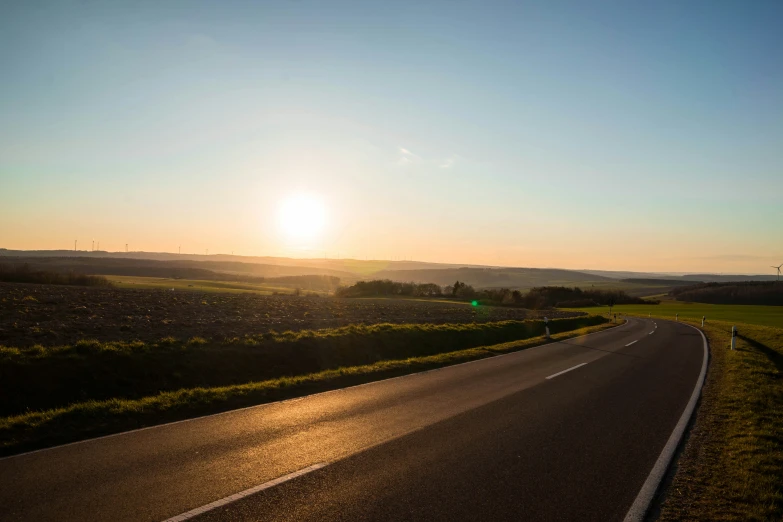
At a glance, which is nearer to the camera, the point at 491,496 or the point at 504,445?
the point at 491,496

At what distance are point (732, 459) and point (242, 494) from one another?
21.3 feet

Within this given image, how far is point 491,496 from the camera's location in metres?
5.39

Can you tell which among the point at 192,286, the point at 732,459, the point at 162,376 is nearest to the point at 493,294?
the point at 192,286

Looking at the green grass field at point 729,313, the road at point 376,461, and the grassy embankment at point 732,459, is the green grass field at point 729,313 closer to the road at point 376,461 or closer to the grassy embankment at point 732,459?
the grassy embankment at point 732,459

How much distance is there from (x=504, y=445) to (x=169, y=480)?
14.8 feet

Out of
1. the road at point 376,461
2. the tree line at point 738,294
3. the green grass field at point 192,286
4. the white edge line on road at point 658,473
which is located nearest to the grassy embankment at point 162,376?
the road at point 376,461

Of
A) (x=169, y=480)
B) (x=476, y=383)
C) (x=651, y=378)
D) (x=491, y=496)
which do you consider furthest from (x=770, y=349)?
(x=169, y=480)

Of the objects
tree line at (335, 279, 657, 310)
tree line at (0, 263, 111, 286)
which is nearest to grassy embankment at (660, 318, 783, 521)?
tree line at (0, 263, 111, 286)

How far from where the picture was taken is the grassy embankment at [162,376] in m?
8.19

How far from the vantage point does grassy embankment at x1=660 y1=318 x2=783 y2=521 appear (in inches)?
208

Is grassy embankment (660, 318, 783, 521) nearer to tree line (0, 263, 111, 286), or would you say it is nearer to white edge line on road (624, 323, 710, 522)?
white edge line on road (624, 323, 710, 522)

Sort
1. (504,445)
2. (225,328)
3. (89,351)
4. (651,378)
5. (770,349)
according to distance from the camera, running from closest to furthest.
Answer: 1. (504,445)
2. (89,351)
3. (651,378)
4. (225,328)
5. (770,349)

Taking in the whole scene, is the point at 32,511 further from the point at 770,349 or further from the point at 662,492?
the point at 770,349

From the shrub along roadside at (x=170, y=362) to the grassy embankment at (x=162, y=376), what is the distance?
0.02m
